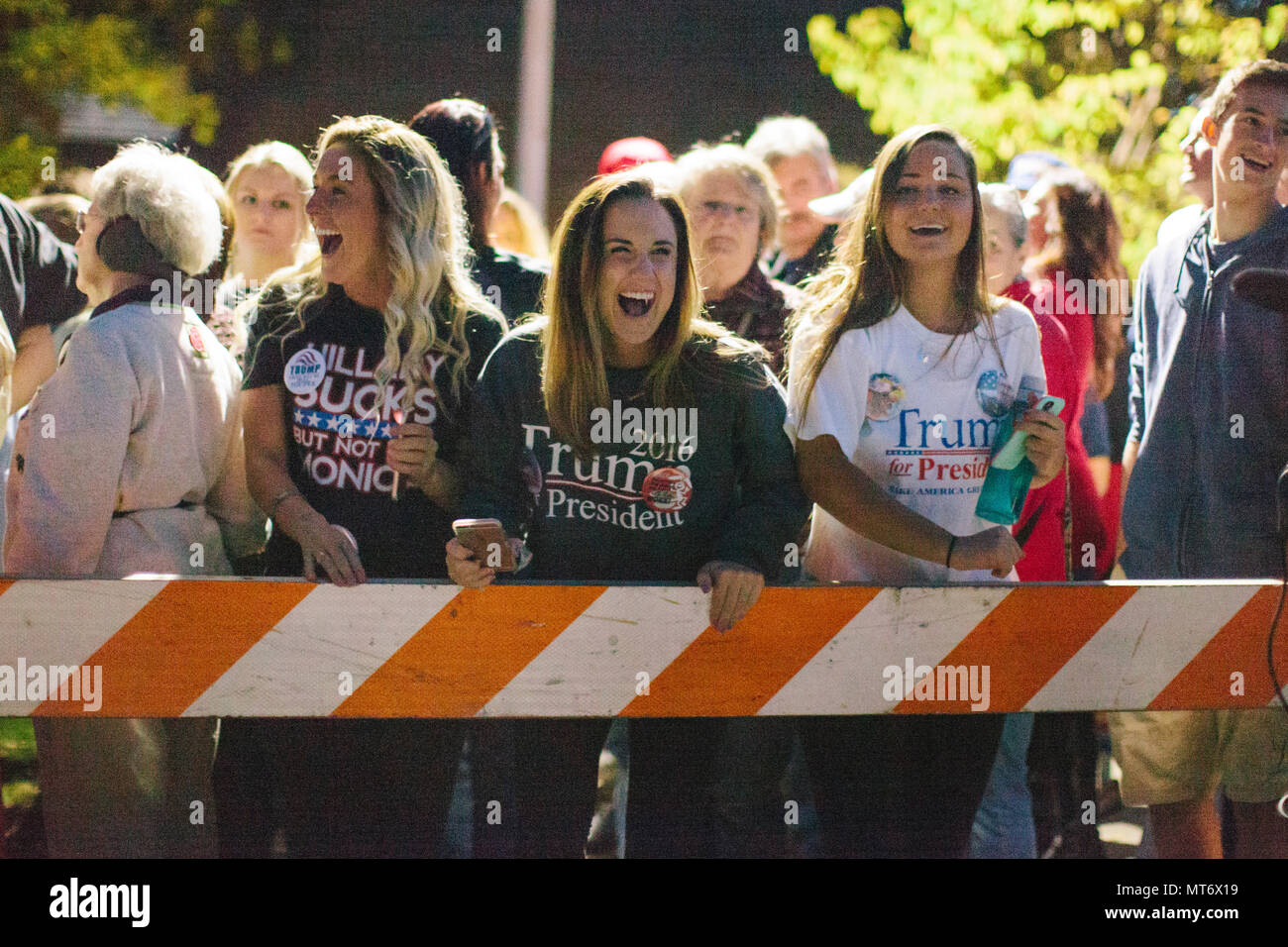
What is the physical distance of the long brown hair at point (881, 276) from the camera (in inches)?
109

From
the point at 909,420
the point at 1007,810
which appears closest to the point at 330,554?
the point at 909,420

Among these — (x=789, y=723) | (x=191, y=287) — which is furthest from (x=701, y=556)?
(x=191, y=287)

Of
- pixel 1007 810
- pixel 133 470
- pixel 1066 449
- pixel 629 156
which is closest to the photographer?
pixel 133 470

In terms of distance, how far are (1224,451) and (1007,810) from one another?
1057mm

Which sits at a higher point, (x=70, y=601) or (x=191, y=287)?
(x=191, y=287)

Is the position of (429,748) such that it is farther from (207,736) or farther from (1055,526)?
(1055,526)

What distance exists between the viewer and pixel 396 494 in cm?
284

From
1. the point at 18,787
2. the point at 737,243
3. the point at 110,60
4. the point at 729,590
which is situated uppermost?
the point at 110,60

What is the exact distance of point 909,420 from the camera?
8.95 ft

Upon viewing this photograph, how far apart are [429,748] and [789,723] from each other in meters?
0.82

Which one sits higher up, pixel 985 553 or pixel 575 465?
pixel 575 465

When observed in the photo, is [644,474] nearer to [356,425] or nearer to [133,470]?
[356,425]

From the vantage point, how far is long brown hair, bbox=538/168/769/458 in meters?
2.64

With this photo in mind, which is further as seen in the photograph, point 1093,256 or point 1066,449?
point 1093,256
